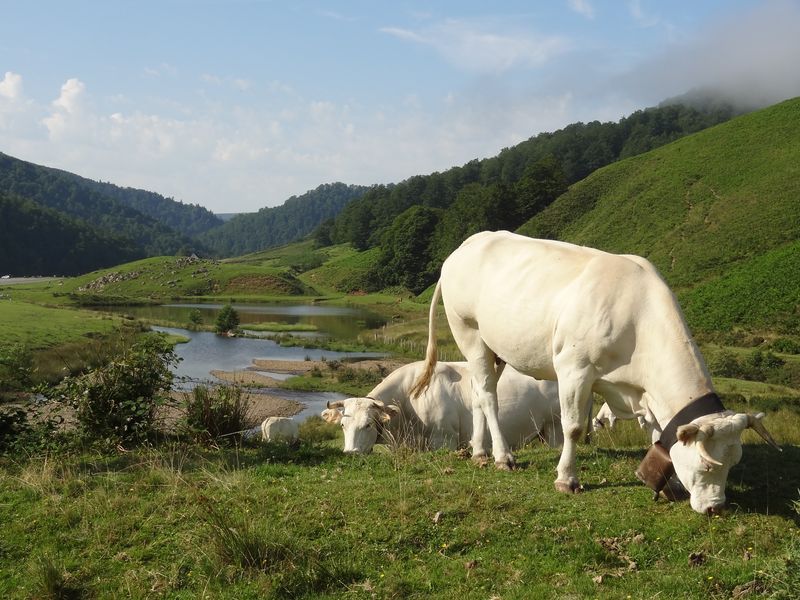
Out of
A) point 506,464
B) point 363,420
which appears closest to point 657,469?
point 506,464

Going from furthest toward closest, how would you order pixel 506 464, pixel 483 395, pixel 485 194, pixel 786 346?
pixel 485 194 → pixel 786 346 → pixel 483 395 → pixel 506 464

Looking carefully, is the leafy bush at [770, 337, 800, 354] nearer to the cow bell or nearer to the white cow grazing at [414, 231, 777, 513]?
the white cow grazing at [414, 231, 777, 513]

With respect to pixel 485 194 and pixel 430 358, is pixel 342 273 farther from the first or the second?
pixel 430 358

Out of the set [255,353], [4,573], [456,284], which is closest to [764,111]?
[255,353]

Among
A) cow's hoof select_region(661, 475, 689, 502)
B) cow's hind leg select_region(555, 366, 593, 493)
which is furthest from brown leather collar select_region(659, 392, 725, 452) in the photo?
cow's hind leg select_region(555, 366, 593, 493)

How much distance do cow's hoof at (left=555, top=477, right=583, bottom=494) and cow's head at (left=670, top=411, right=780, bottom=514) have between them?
1.37 meters

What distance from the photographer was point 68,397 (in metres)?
11.5

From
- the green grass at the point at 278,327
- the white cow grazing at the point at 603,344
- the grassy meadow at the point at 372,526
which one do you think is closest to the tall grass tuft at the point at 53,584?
the grassy meadow at the point at 372,526

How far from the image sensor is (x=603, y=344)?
7.45 meters

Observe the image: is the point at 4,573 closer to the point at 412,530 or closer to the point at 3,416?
the point at 412,530

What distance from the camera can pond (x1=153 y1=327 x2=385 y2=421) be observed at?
35.4 m

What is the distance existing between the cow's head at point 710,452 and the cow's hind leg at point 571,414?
3.97 feet

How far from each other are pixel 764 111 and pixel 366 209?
354 ft

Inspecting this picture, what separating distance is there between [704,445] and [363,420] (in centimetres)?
618
